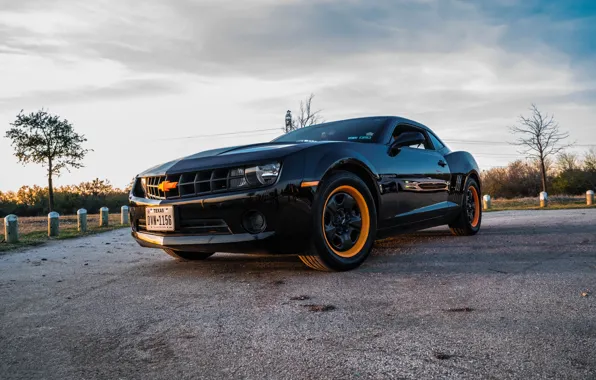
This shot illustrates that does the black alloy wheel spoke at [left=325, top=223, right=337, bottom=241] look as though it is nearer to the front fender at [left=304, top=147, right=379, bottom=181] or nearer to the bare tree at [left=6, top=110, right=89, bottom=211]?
the front fender at [left=304, top=147, right=379, bottom=181]

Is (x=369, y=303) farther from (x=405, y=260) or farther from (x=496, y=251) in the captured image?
(x=496, y=251)

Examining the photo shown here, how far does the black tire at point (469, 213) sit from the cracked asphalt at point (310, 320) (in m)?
1.71

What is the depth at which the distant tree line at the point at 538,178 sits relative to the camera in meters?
41.8

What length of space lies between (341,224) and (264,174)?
30.5 inches

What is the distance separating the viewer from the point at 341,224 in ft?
12.2

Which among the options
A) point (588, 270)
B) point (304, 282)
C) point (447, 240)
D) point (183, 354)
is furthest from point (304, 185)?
point (447, 240)

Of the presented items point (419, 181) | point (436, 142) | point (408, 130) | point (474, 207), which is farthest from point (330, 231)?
point (474, 207)

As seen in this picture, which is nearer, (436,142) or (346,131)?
(346,131)

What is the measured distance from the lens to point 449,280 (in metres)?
3.17

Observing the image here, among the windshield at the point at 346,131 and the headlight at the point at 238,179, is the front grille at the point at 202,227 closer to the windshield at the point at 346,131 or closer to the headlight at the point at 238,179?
the headlight at the point at 238,179

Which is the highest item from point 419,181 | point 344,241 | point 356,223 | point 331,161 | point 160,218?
point 331,161

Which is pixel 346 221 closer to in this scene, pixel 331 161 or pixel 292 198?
pixel 331 161

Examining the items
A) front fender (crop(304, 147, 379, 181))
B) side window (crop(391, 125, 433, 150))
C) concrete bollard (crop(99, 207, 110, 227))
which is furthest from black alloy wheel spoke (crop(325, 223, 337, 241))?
concrete bollard (crop(99, 207, 110, 227))

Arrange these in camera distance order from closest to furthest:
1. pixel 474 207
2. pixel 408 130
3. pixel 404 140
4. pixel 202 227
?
pixel 202 227
pixel 404 140
pixel 408 130
pixel 474 207
